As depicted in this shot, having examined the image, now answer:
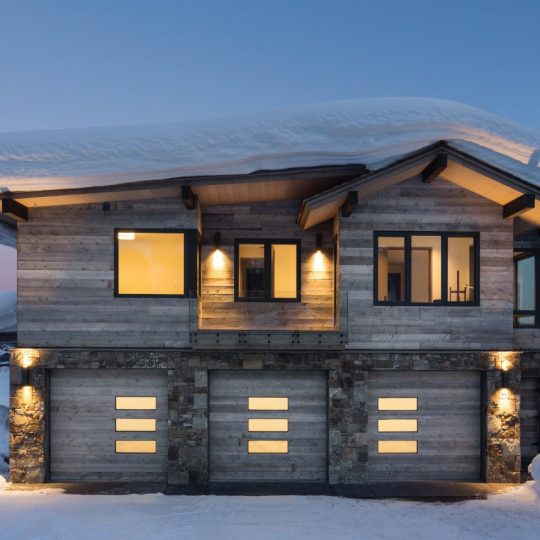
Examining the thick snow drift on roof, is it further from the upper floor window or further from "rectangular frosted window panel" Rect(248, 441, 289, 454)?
"rectangular frosted window panel" Rect(248, 441, 289, 454)

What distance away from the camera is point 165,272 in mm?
10094

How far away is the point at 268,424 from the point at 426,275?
5.06 meters

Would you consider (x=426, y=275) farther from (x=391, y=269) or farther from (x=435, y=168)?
(x=435, y=168)

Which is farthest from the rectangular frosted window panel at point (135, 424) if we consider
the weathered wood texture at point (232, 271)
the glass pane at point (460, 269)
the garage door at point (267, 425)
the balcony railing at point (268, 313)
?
the glass pane at point (460, 269)

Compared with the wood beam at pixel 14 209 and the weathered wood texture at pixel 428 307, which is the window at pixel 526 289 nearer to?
the weathered wood texture at pixel 428 307

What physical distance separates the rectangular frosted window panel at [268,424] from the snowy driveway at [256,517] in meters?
1.47

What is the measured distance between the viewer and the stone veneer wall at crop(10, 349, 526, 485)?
979 cm

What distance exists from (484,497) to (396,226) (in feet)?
20.1

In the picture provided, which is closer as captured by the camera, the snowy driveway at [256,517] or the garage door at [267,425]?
the snowy driveway at [256,517]

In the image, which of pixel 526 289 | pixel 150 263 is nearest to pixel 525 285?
pixel 526 289

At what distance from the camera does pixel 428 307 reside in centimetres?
1008

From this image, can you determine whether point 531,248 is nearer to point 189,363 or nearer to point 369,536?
point 369,536

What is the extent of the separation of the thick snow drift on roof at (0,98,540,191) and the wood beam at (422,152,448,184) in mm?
438

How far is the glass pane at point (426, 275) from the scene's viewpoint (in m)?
10.1
